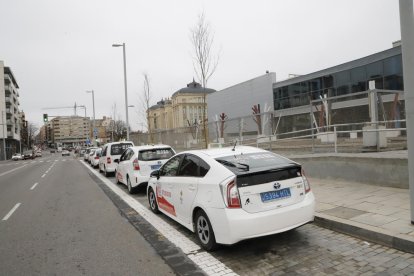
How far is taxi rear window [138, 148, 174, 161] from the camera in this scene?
35.7 ft

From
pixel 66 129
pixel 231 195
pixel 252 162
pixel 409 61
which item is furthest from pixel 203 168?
pixel 66 129

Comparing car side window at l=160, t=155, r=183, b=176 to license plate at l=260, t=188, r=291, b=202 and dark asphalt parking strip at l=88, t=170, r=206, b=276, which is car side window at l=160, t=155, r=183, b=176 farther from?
license plate at l=260, t=188, r=291, b=202

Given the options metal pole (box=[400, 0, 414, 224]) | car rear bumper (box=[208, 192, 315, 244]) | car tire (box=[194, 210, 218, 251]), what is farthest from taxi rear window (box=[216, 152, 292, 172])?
metal pole (box=[400, 0, 414, 224])

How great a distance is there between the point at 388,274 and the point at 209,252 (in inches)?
92.4

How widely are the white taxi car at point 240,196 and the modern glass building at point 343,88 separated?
5139mm

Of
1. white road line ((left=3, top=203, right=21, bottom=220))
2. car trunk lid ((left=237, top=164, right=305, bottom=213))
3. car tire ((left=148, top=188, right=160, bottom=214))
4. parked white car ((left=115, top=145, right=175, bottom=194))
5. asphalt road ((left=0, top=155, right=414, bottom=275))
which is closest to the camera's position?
asphalt road ((left=0, top=155, right=414, bottom=275))

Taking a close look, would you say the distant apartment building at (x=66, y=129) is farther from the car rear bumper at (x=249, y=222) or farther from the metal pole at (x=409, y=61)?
the metal pole at (x=409, y=61)

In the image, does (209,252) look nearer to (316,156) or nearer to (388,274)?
(388,274)

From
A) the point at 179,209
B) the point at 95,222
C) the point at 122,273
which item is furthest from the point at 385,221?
the point at 95,222

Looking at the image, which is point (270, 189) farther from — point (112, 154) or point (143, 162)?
point (112, 154)

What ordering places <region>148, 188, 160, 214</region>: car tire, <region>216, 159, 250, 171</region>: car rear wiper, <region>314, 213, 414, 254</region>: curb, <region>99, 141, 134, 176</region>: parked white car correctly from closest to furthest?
<region>314, 213, 414, 254</region>: curb < <region>216, 159, 250, 171</region>: car rear wiper < <region>148, 188, 160, 214</region>: car tire < <region>99, 141, 134, 176</region>: parked white car

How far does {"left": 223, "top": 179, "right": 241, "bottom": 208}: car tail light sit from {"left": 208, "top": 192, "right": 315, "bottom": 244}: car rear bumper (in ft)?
0.26

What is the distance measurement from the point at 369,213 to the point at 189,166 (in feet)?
10.7

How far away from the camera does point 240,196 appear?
4.67 metres
